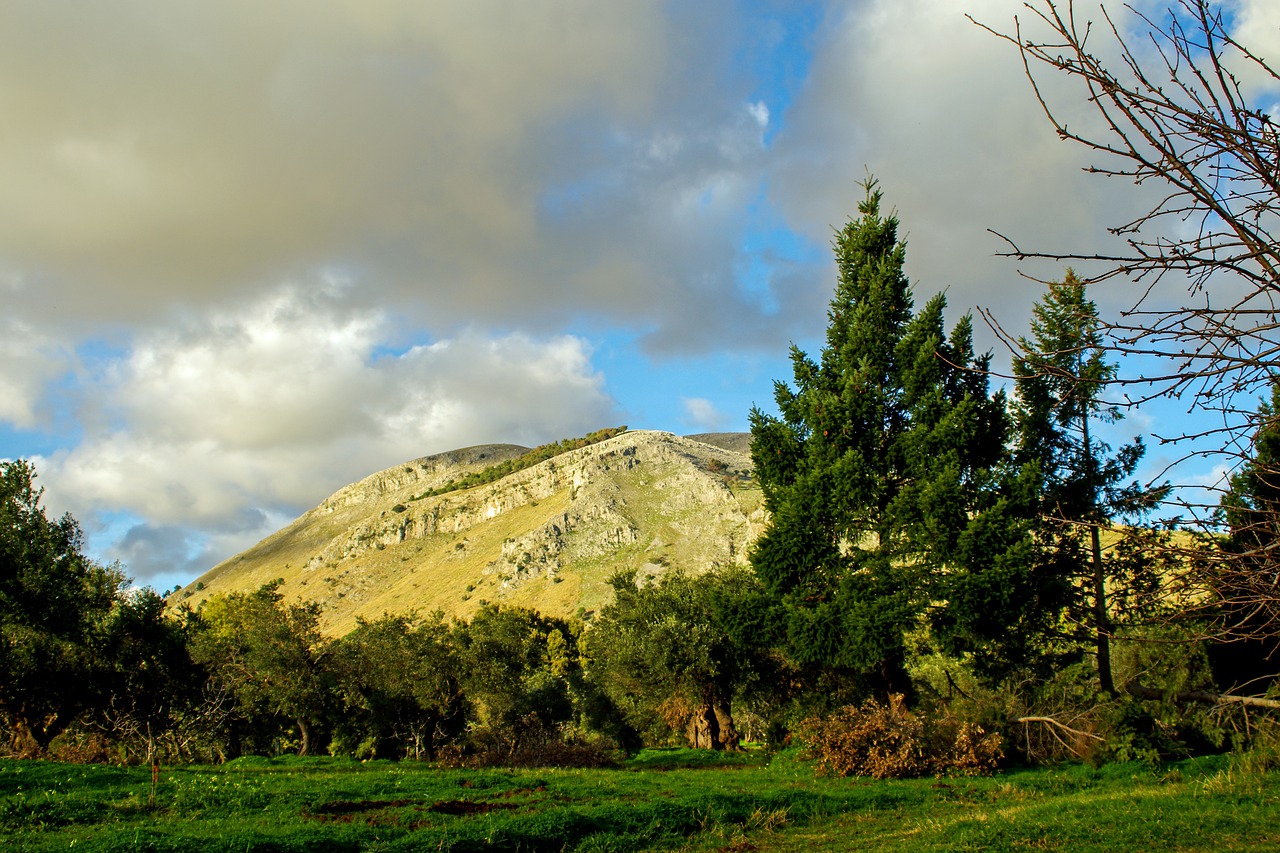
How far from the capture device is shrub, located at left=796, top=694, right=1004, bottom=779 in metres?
22.6

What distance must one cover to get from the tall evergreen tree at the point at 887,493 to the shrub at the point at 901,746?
11.7 ft

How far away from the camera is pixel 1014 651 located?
28438 mm

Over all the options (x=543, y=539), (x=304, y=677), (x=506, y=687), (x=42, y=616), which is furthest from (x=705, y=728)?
(x=543, y=539)

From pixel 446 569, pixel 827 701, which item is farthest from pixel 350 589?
pixel 827 701

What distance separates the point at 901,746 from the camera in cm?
2269

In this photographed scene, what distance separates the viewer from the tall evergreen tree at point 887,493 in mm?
26141

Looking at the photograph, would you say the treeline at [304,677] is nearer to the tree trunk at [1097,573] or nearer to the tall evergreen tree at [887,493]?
the tall evergreen tree at [887,493]

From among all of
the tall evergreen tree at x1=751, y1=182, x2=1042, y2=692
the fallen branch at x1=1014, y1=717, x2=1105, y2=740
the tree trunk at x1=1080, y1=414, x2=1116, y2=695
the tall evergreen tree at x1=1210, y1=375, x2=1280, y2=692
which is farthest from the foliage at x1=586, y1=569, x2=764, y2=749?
the tall evergreen tree at x1=1210, y1=375, x2=1280, y2=692

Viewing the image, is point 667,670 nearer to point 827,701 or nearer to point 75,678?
point 827,701

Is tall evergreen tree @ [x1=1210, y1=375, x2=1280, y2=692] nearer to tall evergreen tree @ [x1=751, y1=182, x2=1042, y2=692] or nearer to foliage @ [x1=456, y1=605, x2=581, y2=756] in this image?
tall evergreen tree @ [x1=751, y1=182, x2=1042, y2=692]

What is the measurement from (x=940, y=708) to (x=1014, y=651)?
478cm

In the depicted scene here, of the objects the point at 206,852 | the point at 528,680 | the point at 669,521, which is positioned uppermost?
the point at 669,521

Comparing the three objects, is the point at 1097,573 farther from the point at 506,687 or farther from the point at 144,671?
the point at 144,671

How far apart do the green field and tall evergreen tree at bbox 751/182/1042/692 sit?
6346mm
